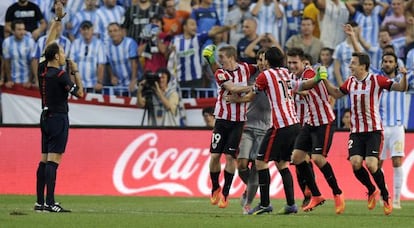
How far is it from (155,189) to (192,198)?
46.5 inches

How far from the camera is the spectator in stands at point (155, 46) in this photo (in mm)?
24219

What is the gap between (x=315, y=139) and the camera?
17391mm

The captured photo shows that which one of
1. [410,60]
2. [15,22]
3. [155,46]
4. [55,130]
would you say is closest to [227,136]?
[55,130]

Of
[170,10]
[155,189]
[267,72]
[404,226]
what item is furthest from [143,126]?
[404,226]

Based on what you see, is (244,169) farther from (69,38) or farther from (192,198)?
(69,38)

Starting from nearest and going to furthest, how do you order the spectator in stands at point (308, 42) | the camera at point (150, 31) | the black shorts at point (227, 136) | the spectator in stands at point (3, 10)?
1. the black shorts at point (227, 136)
2. the spectator in stands at point (308, 42)
3. the camera at point (150, 31)
4. the spectator in stands at point (3, 10)

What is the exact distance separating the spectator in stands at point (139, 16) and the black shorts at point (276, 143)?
29.7ft

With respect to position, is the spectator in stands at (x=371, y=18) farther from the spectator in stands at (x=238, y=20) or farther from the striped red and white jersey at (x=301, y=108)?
the striped red and white jersey at (x=301, y=108)

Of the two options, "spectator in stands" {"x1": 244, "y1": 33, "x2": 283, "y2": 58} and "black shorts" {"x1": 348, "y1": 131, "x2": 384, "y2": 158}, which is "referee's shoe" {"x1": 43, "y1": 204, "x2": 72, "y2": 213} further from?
"spectator in stands" {"x1": 244, "y1": 33, "x2": 283, "y2": 58}

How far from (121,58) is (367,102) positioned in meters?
8.73

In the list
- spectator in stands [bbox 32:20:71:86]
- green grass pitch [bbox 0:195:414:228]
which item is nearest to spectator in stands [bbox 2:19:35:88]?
spectator in stands [bbox 32:20:71:86]

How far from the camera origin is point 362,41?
922 inches

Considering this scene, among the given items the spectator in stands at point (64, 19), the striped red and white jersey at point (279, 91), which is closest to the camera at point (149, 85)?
the spectator in stands at point (64, 19)

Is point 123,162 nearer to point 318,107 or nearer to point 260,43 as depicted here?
point 260,43
